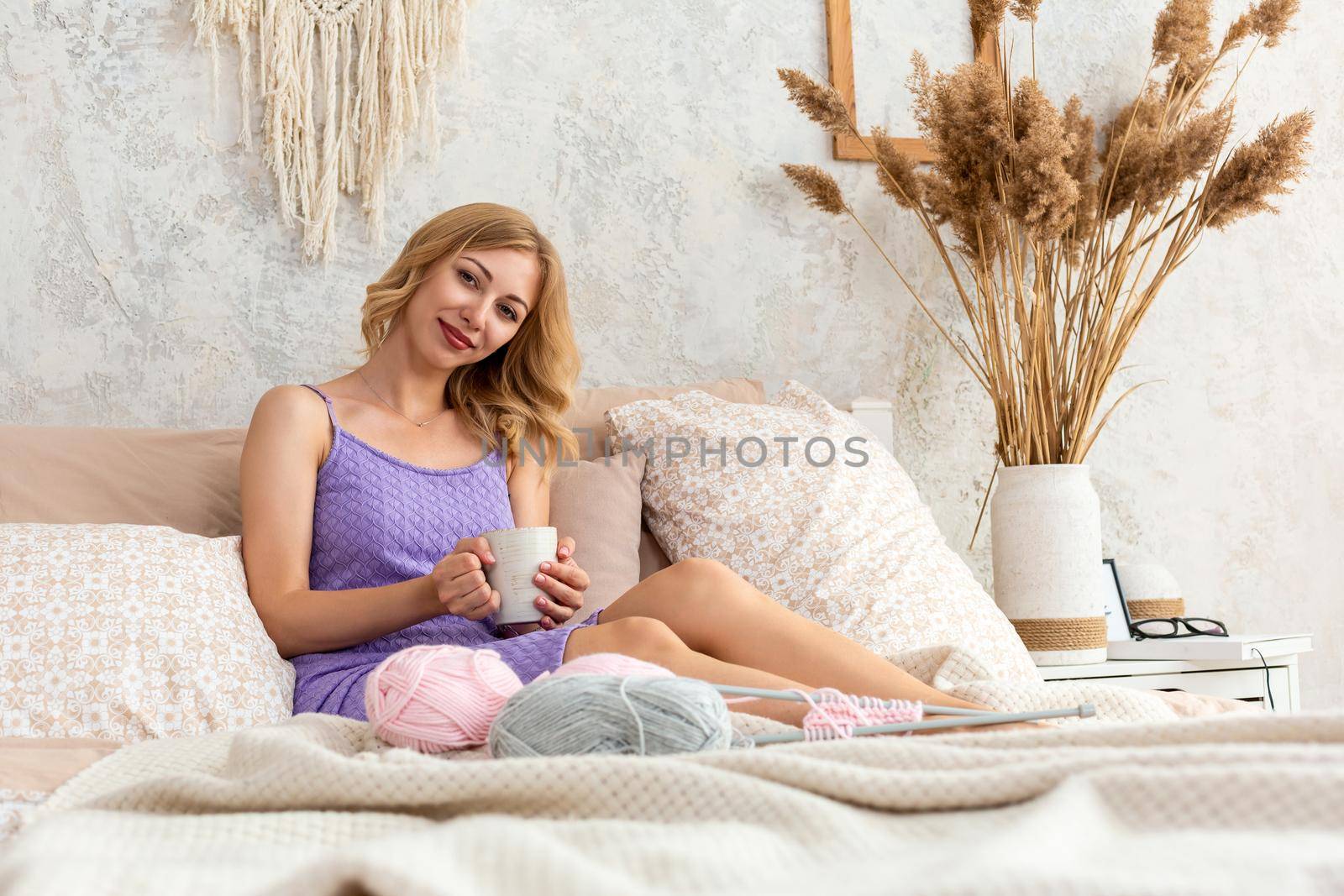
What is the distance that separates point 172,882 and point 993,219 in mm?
1852

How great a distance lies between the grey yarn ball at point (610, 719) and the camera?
32.6 inches

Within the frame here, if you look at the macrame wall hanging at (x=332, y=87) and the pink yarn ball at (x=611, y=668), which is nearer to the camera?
the pink yarn ball at (x=611, y=668)

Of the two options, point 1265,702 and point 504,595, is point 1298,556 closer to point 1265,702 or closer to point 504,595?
point 1265,702

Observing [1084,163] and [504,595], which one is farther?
[1084,163]

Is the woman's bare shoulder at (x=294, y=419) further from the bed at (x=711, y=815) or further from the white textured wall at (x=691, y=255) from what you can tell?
the bed at (x=711, y=815)

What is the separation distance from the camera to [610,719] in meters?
0.83

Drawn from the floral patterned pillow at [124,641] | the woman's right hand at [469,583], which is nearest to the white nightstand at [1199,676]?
the woman's right hand at [469,583]

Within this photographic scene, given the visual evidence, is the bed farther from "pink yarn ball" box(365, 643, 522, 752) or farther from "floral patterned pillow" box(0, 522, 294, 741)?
"floral patterned pillow" box(0, 522, 294, 741)

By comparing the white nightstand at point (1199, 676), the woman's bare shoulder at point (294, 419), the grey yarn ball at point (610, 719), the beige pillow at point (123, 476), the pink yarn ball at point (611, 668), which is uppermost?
the woman's bare shoulder at point (294, 419)

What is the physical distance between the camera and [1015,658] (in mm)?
1643

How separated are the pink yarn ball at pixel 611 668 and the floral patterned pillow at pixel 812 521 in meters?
0.71

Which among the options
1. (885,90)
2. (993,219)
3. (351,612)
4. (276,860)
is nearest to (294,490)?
(351,612)

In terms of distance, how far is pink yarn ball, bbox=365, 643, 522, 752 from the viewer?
3.10 ft

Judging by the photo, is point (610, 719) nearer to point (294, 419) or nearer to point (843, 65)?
point (294, 419)
